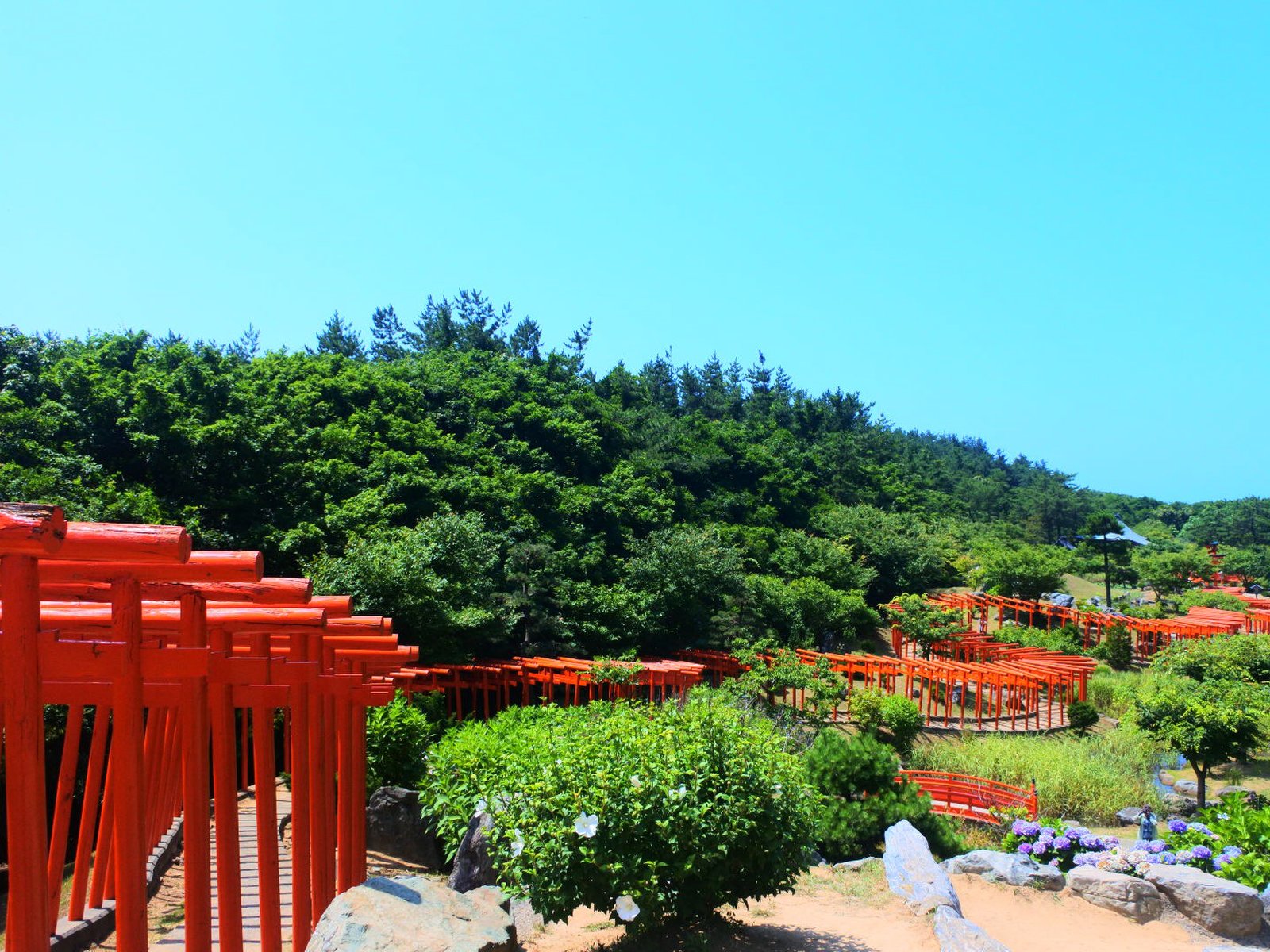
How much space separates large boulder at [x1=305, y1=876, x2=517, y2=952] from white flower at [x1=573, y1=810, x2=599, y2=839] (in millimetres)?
678

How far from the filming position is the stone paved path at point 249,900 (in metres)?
6.62

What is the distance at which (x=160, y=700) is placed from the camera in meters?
4.55

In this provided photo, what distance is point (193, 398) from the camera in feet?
68.2

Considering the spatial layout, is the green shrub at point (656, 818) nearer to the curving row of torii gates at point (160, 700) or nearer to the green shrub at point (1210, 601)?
the curving row of torii gates at point (160, 700)

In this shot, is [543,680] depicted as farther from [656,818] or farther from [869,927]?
[656,818]

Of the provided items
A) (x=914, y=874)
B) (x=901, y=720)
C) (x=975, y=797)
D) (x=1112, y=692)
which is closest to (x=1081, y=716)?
(x=1112, y=692)

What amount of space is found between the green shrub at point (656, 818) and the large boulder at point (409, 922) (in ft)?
1.38

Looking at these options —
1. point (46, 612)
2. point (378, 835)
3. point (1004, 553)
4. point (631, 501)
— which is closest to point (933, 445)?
point (1004, 553)

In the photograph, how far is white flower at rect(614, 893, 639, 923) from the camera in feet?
18.1

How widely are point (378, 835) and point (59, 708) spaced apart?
15.1 ft

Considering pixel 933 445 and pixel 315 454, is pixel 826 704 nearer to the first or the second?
pixel 315 454

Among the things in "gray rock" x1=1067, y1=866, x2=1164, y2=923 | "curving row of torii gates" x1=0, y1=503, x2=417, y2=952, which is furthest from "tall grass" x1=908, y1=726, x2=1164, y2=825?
"curving row of torii gates" x1=0, y1=503, x2=417, y2=952

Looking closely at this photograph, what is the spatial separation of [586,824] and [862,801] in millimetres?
6776

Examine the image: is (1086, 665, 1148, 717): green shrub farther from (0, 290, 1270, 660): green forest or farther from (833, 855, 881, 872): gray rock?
(833, 855, 881, 872): gray rock
